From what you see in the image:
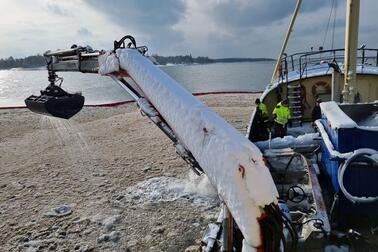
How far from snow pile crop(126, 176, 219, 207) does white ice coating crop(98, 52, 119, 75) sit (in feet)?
12.4

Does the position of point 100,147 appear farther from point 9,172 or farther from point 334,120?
point 334,120

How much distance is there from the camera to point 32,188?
9508mm

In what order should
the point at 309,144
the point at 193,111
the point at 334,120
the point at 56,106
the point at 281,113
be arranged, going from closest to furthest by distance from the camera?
the point at 193,111, the point at 334,120, the point at 56,106, the point at 309,144, the point at 281,113

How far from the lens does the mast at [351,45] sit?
27.9ft

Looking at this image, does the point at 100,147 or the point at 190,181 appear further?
the point at 100,147

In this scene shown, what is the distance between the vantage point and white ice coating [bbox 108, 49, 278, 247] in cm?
238

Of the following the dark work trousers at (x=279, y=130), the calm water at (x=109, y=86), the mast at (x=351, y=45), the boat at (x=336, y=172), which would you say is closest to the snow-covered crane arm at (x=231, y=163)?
the boat at (x=336, y=172)

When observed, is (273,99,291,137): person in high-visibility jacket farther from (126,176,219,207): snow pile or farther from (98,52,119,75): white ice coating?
(98,52,119,75): white ice coating

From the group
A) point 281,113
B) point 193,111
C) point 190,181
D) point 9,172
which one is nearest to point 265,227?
point 193,111

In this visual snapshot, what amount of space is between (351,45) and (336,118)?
372cm

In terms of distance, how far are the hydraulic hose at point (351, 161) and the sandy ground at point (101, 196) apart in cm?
253

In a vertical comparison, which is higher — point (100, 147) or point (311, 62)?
point (311, 62)

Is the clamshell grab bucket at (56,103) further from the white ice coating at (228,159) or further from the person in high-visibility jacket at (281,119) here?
the person in high-visibility jacket at (281,119)

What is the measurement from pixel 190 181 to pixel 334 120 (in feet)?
13.8
